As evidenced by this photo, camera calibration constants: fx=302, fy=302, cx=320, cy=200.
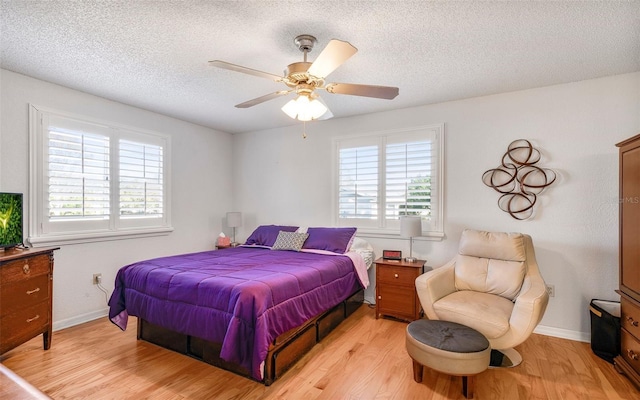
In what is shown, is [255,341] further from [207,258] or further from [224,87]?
[224,87]

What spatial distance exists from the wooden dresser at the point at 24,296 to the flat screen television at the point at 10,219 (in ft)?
0.33

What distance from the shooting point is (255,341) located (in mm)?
1999

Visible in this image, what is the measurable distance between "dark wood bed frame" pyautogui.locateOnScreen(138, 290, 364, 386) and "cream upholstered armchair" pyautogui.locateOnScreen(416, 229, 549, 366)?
97 cm

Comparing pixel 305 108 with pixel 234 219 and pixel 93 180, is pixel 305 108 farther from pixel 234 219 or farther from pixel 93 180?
pixel 234 219

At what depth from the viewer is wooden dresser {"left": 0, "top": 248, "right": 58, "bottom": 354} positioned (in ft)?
7.40

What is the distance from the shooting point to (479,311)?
91.0 inches

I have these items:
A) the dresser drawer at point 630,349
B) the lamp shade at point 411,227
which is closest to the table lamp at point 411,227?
the lamp shade at point 411,227

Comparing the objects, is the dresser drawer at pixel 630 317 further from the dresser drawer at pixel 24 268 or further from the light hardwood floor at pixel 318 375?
the dresser drawer at pixel 24 268

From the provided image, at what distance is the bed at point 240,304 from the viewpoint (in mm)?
2064

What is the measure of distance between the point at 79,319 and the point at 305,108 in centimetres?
330

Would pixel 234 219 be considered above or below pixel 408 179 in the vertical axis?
below

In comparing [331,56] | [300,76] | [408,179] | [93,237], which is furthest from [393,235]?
[93,237]

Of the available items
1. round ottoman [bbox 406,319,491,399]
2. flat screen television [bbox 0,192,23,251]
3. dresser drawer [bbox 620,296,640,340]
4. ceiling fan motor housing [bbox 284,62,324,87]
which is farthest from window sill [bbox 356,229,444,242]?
flat screen television [bbox 0,192,23,251]

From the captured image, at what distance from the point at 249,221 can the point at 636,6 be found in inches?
187
